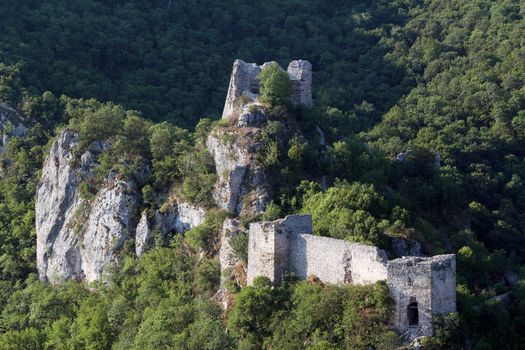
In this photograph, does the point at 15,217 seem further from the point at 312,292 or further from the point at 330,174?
the point at 312,292

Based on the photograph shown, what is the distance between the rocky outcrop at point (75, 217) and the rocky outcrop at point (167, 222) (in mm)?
1350

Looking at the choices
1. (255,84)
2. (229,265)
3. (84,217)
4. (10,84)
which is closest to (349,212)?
(229,265)

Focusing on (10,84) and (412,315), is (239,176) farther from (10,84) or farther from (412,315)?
(10,84)

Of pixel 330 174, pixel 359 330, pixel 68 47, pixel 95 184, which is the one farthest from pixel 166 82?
pixel 359 330

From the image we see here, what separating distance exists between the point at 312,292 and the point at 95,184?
21.4m

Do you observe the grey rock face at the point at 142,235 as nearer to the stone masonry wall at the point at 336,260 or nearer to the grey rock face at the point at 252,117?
the grey rock face at the point at 252,117

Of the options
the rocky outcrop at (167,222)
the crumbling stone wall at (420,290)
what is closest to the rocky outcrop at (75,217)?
the rocky outcrop at (167,222)

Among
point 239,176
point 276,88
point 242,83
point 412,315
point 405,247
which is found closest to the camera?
point 412,315

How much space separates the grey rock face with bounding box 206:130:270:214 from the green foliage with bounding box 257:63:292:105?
2797 millimetres

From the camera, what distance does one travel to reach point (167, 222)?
51938 mm

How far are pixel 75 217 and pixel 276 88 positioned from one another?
13.4 metres

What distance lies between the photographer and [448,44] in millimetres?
93875

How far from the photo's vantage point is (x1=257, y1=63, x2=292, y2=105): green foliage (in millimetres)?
53325

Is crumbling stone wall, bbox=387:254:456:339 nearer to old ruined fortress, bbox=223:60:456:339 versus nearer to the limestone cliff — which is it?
old ruined fortress, bbox=223:60:456:339
